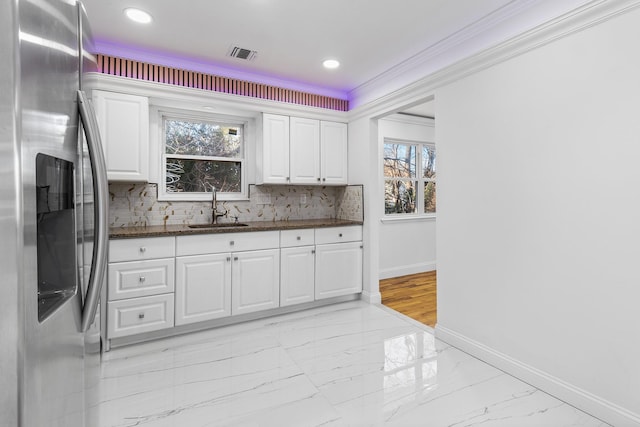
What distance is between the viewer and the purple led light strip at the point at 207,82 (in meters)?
2.83

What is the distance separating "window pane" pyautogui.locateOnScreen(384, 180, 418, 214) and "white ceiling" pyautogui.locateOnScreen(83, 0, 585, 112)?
1.97 m

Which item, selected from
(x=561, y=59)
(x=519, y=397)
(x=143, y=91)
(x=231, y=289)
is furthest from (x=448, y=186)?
(x=143, y=91)

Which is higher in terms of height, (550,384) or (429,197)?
(429,197)

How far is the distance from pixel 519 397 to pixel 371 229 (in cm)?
206

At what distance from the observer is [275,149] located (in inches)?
137

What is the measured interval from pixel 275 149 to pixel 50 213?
2859 mm

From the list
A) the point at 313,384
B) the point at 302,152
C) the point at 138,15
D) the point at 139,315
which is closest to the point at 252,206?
the point at 302,152

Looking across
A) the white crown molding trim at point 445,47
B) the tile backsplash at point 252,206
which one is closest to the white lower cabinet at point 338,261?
the tile backsplash at point 252,206

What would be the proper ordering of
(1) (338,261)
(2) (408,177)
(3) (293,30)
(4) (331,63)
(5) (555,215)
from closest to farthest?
(5) (555,215)
(3) (293,30)
(4) (331,63)
(1) (338,261)
(2) (408,177)

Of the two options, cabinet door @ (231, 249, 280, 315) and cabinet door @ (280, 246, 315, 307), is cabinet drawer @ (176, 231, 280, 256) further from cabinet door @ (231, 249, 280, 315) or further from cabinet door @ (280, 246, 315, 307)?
cabinet door @ (280, 246, 315, 307)

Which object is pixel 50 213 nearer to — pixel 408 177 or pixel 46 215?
pixel 46 215

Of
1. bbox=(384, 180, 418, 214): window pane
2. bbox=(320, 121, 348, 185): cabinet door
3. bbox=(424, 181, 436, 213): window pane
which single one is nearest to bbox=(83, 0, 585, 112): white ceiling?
bbox=(320, 121, 348, 185): cabinet door

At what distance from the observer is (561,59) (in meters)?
1.89

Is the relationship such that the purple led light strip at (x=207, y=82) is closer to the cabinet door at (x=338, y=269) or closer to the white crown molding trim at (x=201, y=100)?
the white crown molding trim at (x=201, y=100)
